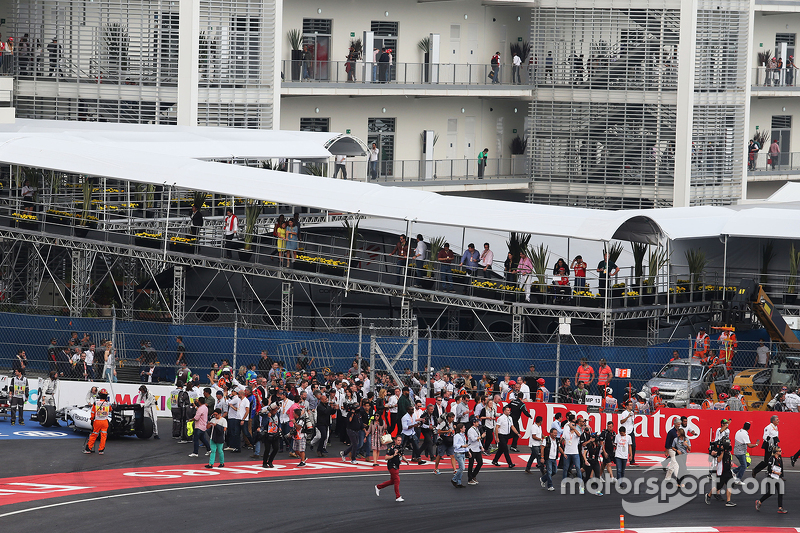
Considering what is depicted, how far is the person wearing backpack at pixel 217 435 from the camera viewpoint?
24891 mm

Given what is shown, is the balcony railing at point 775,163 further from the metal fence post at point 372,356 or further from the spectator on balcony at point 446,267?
the metal fence post at point 372,356

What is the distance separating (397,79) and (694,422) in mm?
26245

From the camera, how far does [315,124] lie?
1969 inches

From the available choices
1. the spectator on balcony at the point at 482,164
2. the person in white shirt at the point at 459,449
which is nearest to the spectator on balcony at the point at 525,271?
the person in white shirt at the point at 459,449

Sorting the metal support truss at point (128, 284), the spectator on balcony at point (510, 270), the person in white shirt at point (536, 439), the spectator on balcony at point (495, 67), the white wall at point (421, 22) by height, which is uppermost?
the white wall at point (421, 22)

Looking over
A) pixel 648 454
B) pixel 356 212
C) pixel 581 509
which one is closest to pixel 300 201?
pixel 356 212

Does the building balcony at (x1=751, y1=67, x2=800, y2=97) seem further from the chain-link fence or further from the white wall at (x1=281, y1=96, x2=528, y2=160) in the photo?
the chain-link fence

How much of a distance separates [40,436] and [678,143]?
104ft

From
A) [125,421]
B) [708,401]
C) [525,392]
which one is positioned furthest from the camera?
[708,401]

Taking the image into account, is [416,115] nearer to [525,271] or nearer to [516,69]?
[516,69]

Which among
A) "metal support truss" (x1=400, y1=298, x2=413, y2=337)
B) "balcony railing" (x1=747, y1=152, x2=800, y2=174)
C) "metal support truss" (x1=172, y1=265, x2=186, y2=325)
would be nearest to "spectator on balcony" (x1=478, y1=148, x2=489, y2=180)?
"balcony railing" (x1=747, y1=152, x2=800, y2=174)

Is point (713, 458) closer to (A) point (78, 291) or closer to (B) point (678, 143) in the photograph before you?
(A) point (78, 291)

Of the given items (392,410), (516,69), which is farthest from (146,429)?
(516,69)

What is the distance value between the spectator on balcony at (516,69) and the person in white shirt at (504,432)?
28965 millimetres
